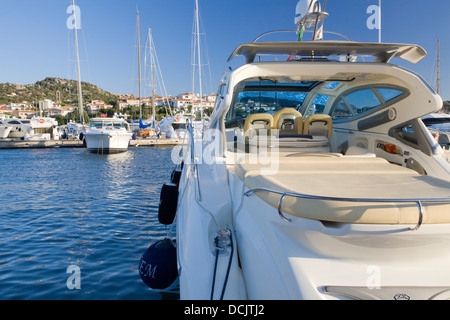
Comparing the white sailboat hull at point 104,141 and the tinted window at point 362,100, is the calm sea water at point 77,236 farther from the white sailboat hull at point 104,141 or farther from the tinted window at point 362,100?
the white sailboat hull at point 104,141

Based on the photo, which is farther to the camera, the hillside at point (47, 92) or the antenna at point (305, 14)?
the hillside at point (47, 92)

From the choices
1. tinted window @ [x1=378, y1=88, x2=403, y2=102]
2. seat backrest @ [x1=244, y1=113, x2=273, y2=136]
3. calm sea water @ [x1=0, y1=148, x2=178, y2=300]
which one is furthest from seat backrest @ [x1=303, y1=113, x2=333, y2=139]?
calm sea water @ [x1=0, y1=148, x2=178, y2=300]

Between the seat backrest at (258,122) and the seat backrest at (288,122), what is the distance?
0.95 feet

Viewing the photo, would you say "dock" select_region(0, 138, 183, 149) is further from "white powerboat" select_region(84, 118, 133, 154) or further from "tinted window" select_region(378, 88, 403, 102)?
"tinted window" select_region(378, 88, 403, 102)

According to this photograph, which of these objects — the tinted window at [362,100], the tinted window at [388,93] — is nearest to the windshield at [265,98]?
the tinted window at [362,100]

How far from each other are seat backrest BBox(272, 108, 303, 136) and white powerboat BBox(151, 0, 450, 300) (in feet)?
2.65

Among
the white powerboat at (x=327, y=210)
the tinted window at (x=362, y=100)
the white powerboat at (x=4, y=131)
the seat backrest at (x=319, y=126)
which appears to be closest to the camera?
the white powerboat at (x=327, y=210)

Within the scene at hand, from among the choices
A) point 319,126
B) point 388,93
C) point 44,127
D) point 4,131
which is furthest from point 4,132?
point 388,93

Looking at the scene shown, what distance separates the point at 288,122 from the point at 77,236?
4.69 meters

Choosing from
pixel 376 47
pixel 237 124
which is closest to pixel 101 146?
pixel 237 124

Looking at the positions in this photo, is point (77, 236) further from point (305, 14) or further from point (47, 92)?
point (47, 92)

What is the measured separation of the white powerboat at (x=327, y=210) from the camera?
1.85m

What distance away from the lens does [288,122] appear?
550 cm

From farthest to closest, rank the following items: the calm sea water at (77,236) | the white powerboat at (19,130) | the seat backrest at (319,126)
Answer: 1. the white powerboat at (19,130)
2. the seat backrest at (319,126)
3. the calm sea water at (77,236)
